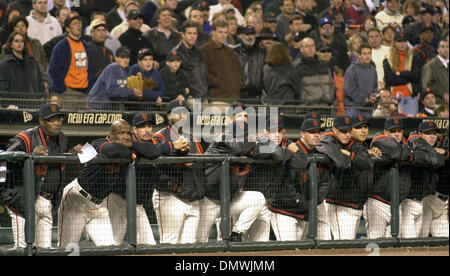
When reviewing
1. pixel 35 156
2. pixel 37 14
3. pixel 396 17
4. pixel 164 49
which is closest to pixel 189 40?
pixel 164 49

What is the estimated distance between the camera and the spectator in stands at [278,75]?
38.3 feet

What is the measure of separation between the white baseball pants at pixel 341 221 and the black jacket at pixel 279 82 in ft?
10.0

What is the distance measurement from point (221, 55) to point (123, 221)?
4.19 meters

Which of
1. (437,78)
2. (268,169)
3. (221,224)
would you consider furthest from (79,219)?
(437,78)

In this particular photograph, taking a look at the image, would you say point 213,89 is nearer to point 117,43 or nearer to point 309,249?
point 117,43

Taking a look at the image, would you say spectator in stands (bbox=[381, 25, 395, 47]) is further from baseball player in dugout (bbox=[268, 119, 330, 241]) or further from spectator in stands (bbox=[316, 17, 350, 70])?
baseball player in dugout (bbox=[268, 119, 330, 241])

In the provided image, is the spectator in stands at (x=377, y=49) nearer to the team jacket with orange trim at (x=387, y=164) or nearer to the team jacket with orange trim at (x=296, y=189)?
the team jacket with orange trim at (x=387, y=164)

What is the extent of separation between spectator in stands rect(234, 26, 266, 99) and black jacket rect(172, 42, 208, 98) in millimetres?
773

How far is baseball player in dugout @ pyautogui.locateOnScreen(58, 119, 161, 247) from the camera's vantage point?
769cm

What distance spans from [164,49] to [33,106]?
98.9 inches

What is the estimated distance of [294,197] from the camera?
8414 millimetres

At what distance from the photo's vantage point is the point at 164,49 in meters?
11.8

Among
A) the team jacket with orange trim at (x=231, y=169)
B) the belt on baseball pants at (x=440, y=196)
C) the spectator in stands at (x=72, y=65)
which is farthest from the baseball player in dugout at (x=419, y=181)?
the spectator in stands at (x=72, y=65)
